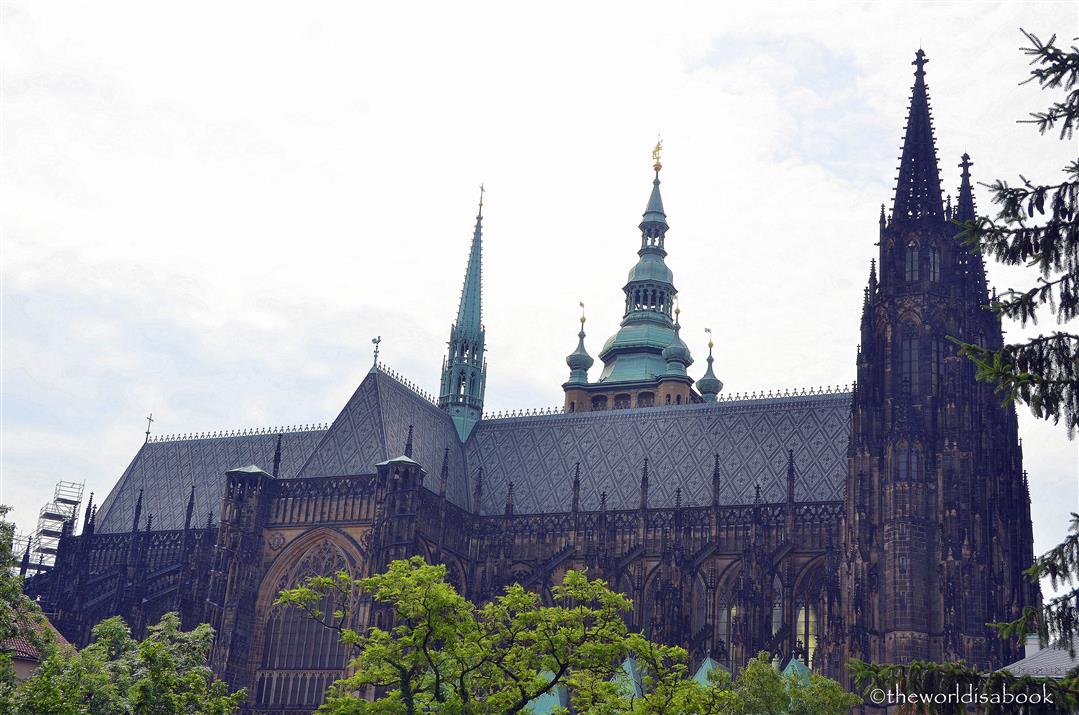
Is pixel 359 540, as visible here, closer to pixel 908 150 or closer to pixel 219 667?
pixel 219 667

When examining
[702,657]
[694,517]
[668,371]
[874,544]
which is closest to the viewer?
[874,544]

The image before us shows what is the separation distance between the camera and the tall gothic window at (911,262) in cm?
5088

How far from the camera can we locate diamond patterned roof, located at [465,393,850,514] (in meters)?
57.2

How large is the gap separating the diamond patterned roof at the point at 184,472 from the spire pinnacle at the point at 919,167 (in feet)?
103

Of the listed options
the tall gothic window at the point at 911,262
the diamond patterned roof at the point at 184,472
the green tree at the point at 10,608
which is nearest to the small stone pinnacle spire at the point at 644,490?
the tall gothic window at the point at 911,262

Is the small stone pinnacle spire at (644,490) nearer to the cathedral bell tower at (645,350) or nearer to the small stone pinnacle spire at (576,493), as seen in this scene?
the small stone pinnacle spire at (576,493)

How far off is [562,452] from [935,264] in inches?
826

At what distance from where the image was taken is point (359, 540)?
183 feet

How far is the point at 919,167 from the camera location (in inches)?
2101

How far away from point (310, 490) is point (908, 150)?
29549mm

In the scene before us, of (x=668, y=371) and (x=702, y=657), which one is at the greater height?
(x=668, y=371)

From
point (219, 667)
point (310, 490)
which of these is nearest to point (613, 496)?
point (310, 490)

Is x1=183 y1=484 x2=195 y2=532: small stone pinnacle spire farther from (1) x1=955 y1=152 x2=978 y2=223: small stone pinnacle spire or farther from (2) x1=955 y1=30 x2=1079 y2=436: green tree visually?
(2) x1=955 y1=30 x2=1079 y2=436: green tree

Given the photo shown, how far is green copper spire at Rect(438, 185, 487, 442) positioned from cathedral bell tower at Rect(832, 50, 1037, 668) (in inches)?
984
